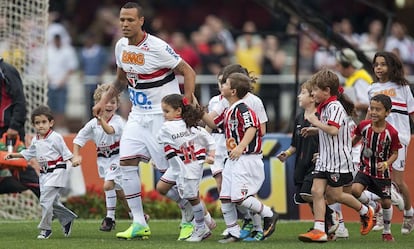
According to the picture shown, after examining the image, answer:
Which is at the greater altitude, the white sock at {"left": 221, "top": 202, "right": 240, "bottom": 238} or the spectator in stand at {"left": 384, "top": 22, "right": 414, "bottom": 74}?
the spectator in stand at {"left": 384, "top": 22, "right": 414, "bottom": 74}

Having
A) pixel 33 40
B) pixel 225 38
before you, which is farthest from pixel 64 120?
pixel 33 40

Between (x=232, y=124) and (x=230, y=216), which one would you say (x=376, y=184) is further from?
(x=232, y=124)

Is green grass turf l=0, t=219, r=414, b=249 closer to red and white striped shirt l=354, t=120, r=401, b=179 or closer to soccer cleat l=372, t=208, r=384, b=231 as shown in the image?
soccer cleat l=372, t=208, r=384, b=231

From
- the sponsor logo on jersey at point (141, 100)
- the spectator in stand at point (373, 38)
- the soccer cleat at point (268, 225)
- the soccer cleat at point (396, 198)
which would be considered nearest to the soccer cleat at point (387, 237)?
the soccer cleat at point (396, 198)

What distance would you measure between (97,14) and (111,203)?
1534 centimetres

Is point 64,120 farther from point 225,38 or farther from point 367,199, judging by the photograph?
point 367,199

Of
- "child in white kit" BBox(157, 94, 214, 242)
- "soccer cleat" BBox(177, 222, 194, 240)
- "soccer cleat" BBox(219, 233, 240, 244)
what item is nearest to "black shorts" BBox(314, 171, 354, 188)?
"soccer cleat" BBox(219, 233, 240, 244)

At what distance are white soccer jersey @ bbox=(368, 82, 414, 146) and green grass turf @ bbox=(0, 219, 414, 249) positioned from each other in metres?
1.22

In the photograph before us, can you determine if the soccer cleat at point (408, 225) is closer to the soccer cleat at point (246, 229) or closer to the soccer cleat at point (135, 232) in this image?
the soccer cleat at point (246, 229)

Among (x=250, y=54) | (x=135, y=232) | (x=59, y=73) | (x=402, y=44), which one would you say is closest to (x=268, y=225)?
(x=135, y=232)

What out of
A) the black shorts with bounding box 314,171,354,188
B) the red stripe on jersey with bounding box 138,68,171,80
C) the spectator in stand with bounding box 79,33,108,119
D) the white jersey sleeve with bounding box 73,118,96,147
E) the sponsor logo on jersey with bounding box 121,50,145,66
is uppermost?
the spectator in stand with bounding box 79,33,108,119

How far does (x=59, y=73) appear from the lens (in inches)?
1022

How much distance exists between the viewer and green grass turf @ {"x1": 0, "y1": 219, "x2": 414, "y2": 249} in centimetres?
1390

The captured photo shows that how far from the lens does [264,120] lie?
14.5 m
